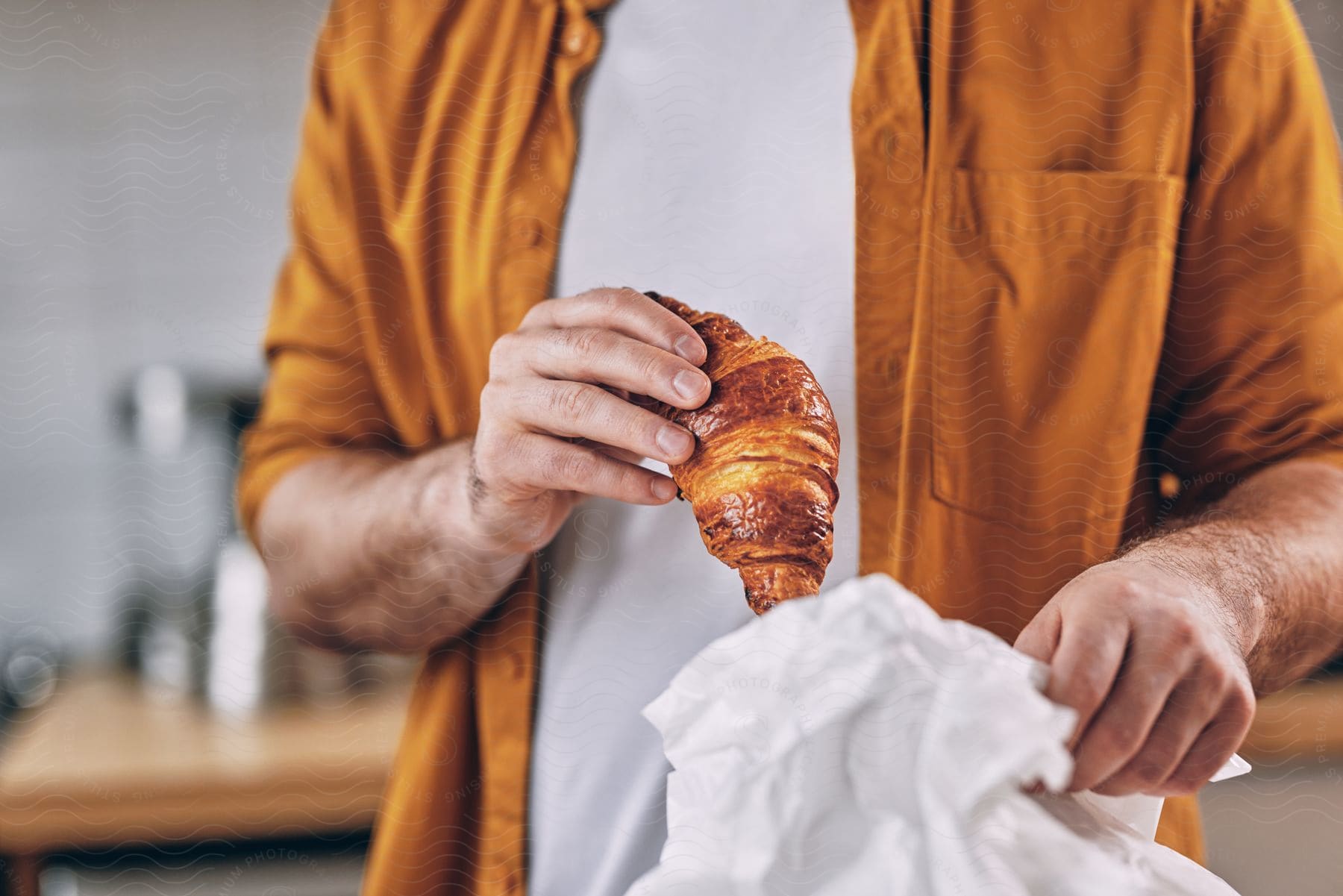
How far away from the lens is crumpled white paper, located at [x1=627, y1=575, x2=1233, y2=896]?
1.00 feet

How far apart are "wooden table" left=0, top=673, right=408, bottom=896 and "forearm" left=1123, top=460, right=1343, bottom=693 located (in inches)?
18.6

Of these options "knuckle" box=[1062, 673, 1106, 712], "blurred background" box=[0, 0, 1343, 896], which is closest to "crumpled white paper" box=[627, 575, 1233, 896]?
"knuckle" box=[1062, 673, 1106, 712]

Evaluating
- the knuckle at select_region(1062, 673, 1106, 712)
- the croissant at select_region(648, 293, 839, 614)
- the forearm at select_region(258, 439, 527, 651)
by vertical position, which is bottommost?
the forearm at select_region(258, 439, 527, 651)

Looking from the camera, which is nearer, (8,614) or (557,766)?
(557,766)

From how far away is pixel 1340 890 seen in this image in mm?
504

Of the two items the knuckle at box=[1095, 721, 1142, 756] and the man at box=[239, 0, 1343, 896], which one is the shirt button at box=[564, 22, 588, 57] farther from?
the knuckle at box=[1095, 721, 1142, 756]

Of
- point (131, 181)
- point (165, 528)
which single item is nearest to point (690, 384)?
point (131, 181)

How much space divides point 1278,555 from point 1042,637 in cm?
17

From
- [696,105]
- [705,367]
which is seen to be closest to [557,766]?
[705,367]

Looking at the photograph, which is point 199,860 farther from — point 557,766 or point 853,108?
point 853,108

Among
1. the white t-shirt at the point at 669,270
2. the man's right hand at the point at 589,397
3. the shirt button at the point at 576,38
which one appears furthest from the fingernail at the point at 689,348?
the shirt button at the point at 576,38

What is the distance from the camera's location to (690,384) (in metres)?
0.34

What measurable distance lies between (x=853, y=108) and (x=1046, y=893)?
0.36 m

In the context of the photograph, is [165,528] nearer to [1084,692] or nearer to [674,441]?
[674,441]
